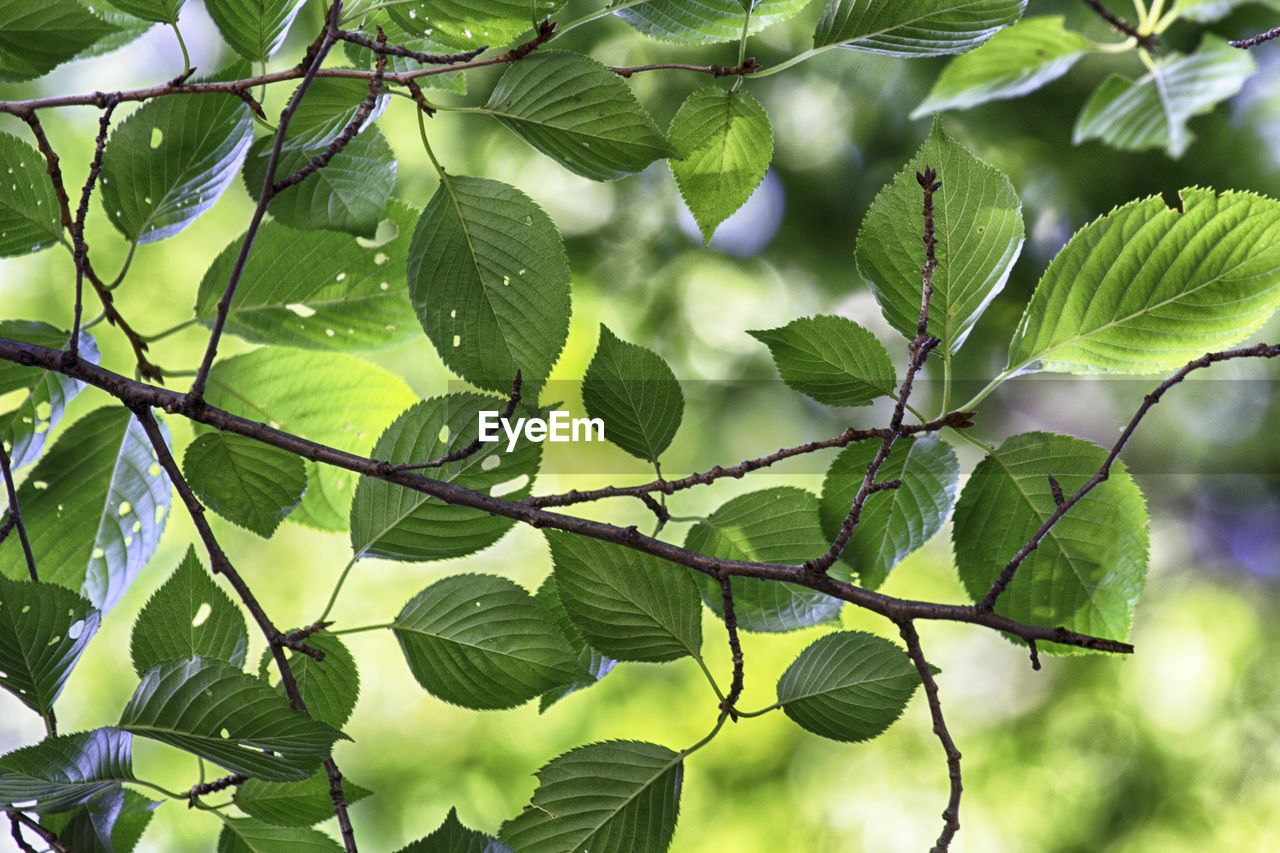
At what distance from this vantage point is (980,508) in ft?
0.77

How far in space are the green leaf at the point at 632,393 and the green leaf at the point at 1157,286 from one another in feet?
0.30

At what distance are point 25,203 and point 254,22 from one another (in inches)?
4.0

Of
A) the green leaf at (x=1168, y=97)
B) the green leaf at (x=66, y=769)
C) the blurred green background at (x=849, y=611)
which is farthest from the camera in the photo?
the blurred green background at (x=849, y=611)

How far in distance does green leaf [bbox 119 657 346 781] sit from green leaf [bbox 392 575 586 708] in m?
0.05

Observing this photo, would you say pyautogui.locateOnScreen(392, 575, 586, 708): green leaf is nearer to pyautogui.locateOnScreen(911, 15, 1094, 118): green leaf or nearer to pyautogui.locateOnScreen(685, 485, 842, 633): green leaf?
pyautogui.locateOnScreen(685, 485, 842, 633): green leaf

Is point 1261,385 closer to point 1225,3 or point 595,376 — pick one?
point 1225,3

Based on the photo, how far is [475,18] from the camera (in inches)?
8.7

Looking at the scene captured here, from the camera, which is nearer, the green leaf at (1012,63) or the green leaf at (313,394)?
the green leaf at (313,394)

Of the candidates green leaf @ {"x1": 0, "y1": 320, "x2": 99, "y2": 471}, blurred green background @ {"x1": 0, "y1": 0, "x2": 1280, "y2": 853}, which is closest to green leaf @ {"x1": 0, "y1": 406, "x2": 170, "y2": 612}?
green leaf @ {"x1": 0, "y1": 320, "x2": 99, "y2": 471}

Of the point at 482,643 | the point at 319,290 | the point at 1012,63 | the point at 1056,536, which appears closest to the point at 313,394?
the point at 319,290

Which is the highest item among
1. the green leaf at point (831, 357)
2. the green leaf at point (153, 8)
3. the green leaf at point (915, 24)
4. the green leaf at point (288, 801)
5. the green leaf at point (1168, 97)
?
the green leaf at point (1168, 97)

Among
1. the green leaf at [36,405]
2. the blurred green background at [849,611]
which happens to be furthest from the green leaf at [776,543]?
the blurred green background at [849,611]

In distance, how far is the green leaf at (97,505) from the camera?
0.29 m

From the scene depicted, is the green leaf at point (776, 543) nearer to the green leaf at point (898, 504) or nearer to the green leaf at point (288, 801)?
the green leaf at point (898, 504)
